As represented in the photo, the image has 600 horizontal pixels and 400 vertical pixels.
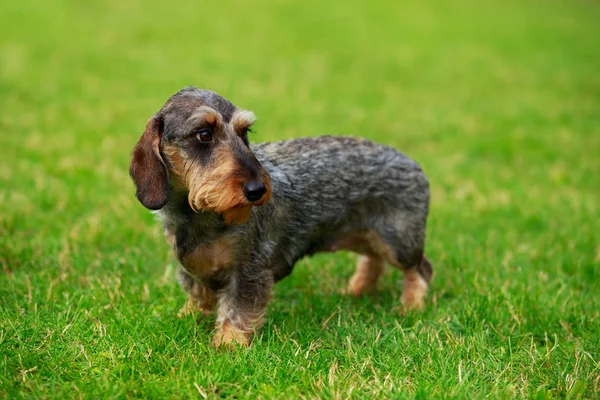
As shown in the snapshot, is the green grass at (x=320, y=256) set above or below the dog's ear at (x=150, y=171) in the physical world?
below

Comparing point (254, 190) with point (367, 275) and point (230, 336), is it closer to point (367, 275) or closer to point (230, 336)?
point (230, 336)

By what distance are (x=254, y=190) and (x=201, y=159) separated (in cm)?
50

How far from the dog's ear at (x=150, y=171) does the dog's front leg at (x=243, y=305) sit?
78cm

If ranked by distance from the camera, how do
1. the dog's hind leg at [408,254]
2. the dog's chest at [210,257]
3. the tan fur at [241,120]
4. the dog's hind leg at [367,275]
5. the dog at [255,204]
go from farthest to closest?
the dog's hind leg at [367,275] → the dog's hind leg at [408,254] → the dog's chest at [210,257] → the tan fur at [241,120] → the dog at [255,204]

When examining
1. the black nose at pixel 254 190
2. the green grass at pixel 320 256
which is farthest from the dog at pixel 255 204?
the green grass at pixel 320 256

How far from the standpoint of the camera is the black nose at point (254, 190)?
4.11 meters

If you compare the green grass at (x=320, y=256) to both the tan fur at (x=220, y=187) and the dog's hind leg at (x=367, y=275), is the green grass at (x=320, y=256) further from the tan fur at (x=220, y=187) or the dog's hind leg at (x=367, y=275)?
the tan fur at (x=220, y=187)

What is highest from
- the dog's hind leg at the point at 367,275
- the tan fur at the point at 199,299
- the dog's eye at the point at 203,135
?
the dog's eye at the point at 203,135

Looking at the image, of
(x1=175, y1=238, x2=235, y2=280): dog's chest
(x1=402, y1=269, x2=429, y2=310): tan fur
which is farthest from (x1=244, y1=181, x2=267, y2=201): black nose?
(x1=402, y1=269, x2=429, y2=310): tan fur

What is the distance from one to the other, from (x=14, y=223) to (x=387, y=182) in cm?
361

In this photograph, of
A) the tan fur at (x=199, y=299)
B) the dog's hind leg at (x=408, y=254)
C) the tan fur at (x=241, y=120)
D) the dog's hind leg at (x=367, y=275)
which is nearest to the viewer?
the tan fur at (x=241, y=120)

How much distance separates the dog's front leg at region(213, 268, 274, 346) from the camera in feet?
15.3

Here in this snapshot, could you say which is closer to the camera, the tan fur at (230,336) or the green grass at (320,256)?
the green grass at (320,256)

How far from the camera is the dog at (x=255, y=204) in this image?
4348 mm
